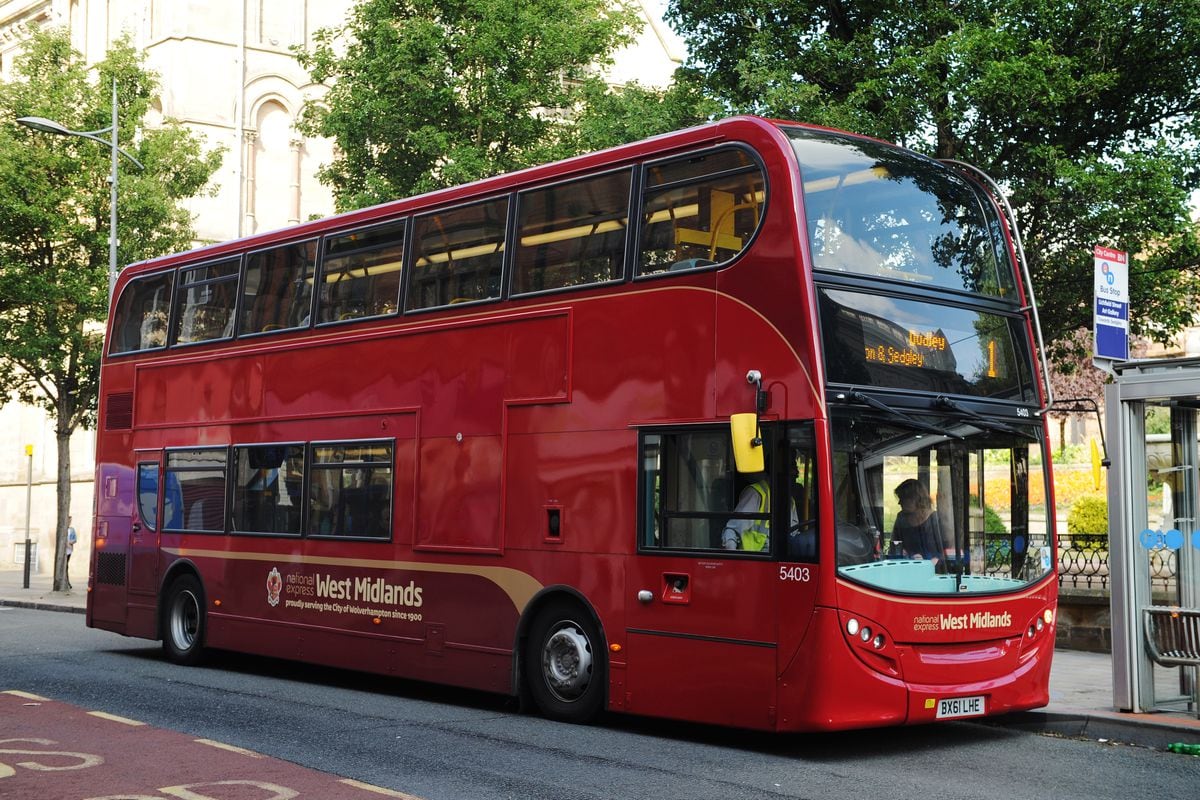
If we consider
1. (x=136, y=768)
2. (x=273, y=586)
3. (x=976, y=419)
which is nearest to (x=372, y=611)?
(x=273, y=586)

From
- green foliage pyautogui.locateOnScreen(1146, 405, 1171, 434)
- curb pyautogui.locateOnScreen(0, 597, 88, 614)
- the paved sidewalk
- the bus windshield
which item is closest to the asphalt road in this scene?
the paved sidewalk

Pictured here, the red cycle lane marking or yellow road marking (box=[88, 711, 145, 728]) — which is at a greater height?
yellow road marking (box=[88, 711, 145, 728])

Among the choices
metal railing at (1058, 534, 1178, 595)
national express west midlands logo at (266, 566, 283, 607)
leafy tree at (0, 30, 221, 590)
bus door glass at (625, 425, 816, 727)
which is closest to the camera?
bus door glass at (625, 425, 816, 727)

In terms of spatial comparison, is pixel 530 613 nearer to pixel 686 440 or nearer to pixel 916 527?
pixel 686 440

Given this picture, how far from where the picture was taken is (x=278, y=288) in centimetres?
1471

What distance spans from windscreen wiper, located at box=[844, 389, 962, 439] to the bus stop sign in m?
1.73

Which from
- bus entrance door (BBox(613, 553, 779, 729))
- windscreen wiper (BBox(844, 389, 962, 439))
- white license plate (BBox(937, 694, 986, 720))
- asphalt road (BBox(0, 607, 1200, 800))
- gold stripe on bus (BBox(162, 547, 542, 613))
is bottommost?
asphalt road (BBox(0, 607, 1200, 800))

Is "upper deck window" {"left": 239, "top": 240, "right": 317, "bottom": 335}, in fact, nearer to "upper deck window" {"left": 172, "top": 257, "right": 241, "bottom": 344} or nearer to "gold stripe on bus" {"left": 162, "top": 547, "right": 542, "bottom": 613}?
"upper deck window" {"left": 172, "top": 257, "right": 241, "bottom": 344}

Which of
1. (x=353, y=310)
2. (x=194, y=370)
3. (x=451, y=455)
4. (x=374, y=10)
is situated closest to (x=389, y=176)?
(x=374, y=10)

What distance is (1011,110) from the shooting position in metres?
17.8

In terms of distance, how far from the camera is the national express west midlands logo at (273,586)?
47.3 ft

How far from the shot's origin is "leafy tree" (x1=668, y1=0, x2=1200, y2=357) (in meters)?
17.2

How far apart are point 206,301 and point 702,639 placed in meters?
7.83

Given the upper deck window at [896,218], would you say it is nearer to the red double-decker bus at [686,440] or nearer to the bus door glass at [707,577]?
the red double-decker bus at [686,440]
